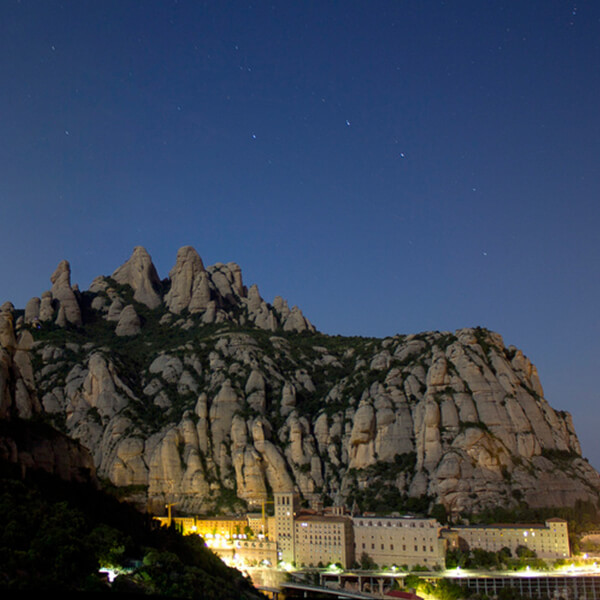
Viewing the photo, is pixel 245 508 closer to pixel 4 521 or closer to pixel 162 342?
pixel 162 342

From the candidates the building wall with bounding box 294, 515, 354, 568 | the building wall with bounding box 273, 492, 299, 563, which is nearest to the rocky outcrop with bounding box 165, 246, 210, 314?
the building wall with bounding box 273, 492, 299, 563

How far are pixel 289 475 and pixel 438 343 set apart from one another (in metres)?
32.0

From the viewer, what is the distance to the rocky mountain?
97.0m

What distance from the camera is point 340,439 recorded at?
370ft

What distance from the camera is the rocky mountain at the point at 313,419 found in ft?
318

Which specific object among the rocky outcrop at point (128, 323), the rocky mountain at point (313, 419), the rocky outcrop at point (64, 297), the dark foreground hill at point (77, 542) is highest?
the rocky outcrop at point (64, 297)

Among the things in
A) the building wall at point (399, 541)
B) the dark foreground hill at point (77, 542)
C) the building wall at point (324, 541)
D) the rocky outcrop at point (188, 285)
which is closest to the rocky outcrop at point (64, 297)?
the rocky outcrop at point (188, 285)

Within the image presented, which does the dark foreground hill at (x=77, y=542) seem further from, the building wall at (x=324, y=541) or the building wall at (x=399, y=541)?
the building wall at (x=399, y=541)

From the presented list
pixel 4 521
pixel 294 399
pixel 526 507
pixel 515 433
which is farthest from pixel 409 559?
pixel 4 521

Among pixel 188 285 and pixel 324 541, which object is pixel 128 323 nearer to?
pixel 188 285

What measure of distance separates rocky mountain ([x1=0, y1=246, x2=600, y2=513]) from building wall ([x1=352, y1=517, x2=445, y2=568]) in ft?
35.7

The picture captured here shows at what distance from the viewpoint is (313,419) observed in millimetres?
117375

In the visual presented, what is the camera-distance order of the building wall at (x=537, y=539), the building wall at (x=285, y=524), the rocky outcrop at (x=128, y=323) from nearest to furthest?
the building wall at (x=537, y=539), the building wall at (x=285, y=524), the rocky outcrop at (x=128, y=323)

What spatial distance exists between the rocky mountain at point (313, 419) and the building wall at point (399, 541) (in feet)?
35.7
